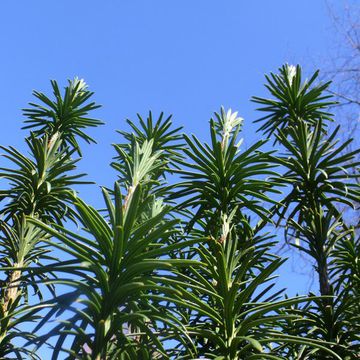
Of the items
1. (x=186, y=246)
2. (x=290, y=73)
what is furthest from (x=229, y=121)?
(x=186, y=246)

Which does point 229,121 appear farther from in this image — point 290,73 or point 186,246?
point 186,246

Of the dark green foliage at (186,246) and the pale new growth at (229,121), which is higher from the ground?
the pale new growth at (229,121)

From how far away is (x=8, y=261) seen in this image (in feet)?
11.8

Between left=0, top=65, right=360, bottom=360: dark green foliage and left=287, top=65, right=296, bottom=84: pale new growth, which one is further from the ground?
left=287, top=65, right=296, bottom=84: pale new growth

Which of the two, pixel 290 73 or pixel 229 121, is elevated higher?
pixel 290 73

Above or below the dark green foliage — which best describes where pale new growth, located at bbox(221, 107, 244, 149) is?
above

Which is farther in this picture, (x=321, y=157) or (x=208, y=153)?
(x=321, y=157)

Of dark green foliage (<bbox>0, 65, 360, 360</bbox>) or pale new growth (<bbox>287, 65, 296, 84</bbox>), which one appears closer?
dark green foliage (<bbox>0, 65, 360, 360</bbox>)

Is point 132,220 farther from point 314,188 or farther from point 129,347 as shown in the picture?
point 314,188

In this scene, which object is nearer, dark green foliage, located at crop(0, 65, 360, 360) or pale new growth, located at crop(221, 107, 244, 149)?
dark green foliage, located at crop(0, 65, 360, 360)

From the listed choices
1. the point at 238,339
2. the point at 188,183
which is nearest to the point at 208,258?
the point at 238,339

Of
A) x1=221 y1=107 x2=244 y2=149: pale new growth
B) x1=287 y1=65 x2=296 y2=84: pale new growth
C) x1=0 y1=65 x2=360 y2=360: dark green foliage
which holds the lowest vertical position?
x1=0 y1=65 x2=360 y2=360: dark green foliage

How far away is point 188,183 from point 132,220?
4.92 ft

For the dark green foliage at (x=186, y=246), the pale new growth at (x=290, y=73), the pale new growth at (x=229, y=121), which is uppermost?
the pale new growth at (x=290, y=73)
